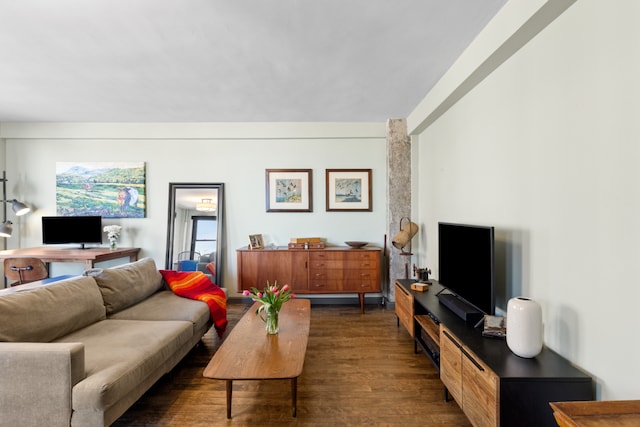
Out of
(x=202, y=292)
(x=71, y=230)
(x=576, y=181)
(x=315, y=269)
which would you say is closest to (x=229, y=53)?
(x=202, y=292)

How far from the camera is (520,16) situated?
1.71 m

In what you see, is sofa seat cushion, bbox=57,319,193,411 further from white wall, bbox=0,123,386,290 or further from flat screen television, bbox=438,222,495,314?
flat screen television, bbox=438,222,495,314

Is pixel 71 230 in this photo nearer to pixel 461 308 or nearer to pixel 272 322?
pixel 272 322

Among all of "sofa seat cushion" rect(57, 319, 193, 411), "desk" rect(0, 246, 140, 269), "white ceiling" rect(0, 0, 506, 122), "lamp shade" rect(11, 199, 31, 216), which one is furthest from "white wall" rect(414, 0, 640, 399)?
"lamp shade" rect(11, 199, 31, 216)

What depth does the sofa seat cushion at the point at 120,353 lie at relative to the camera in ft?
4.95

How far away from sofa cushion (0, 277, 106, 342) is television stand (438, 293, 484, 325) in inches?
111

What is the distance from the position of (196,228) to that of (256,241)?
96cm

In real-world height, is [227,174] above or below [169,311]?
above

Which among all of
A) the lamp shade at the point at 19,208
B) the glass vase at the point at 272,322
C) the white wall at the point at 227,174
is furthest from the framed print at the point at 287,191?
the lamp shade at the point at 19,208

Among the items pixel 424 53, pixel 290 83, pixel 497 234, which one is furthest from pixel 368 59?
pixel 497 234

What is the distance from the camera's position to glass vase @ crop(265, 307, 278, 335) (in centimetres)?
227

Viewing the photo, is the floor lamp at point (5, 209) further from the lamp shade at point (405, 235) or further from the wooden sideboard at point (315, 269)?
the lamp shade at point (405, 235)

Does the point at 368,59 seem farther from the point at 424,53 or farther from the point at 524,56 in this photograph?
the point at 524,56

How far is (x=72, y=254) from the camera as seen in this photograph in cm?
381
